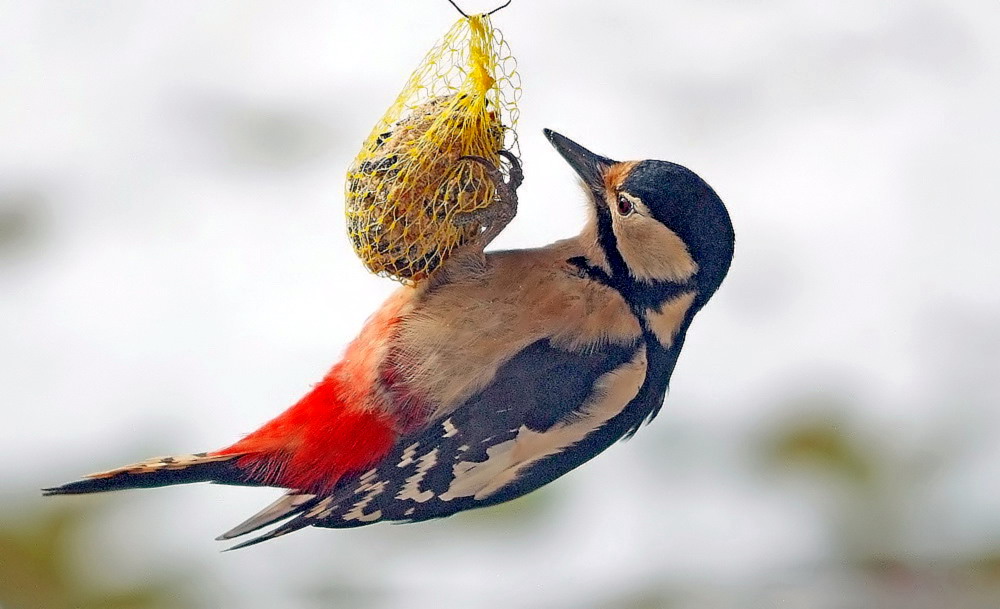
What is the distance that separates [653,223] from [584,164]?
0.15 m

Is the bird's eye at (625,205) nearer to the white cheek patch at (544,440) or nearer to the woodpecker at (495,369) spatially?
the woodpecker at (495,369)

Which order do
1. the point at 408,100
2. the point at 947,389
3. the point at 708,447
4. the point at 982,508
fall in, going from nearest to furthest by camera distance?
1. the point at 408,100
2. the point at 982,508
3. the point at 947,389
4. the point at 708,447

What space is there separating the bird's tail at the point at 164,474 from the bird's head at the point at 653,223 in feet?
2.16

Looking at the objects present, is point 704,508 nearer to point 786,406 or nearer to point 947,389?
point 786,406

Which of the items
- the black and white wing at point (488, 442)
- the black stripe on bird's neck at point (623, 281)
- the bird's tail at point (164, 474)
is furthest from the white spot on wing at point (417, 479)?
the black stripe on bird's neck at point (623, 281)

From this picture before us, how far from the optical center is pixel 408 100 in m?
1.55

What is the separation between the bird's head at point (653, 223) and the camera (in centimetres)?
153

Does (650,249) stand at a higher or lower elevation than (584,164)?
lower

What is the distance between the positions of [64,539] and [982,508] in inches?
58.8

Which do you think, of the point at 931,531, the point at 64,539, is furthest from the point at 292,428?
the point at 931,531

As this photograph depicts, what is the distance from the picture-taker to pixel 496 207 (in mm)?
1518

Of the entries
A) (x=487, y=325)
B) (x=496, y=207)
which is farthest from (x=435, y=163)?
(x=487, y=325)

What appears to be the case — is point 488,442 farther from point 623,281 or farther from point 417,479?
point 623,281

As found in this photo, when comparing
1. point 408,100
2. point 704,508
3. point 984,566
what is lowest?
point 984,566
